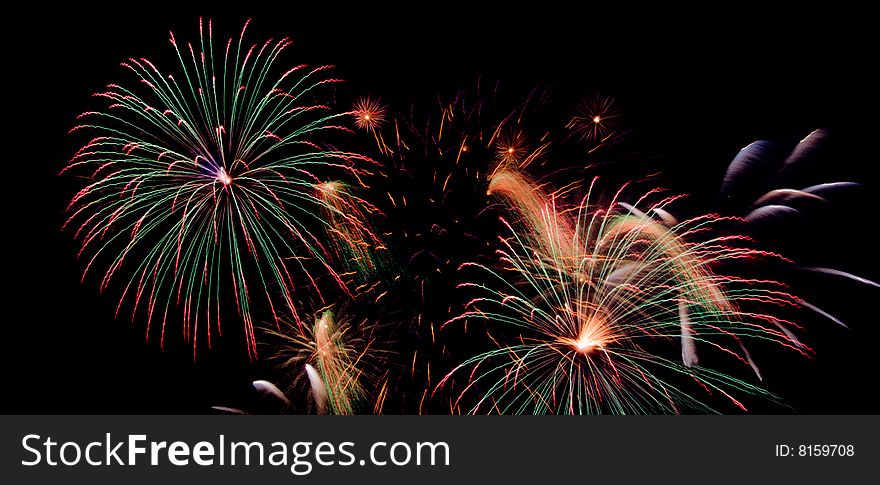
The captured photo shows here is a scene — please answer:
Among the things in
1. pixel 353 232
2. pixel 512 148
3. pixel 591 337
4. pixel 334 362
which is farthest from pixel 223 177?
pixel 591 337

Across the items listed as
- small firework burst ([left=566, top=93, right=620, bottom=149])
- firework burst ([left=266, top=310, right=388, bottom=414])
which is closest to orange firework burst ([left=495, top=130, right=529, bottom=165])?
small firework burst ([left=566, top=93, right=620, bottom=149])

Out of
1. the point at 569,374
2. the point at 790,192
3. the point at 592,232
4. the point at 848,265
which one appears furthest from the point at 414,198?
the point at 848,265

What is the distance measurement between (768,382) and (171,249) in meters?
11.1

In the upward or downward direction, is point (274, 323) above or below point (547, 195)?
below

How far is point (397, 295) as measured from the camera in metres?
11.4

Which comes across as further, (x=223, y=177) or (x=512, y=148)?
(x=512, y=148)

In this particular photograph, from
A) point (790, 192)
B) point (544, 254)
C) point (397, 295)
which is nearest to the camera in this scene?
point (790, 192)

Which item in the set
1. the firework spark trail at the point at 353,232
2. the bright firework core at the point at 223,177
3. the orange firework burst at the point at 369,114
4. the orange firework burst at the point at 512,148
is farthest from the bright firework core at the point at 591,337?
the bright firework core at the point at 223,177

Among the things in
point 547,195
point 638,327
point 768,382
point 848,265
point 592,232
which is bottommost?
point 768,382

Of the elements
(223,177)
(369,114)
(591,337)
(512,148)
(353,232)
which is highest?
(369,114)

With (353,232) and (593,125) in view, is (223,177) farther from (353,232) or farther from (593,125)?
(593,125)

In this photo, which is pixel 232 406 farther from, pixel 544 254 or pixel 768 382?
pixel 768 382

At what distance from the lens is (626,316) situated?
9.97 meters

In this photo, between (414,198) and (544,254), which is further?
(414,198)
